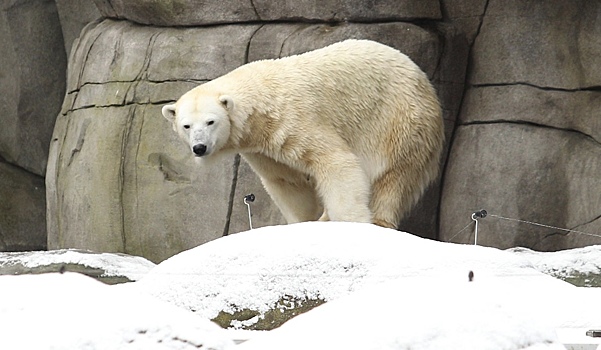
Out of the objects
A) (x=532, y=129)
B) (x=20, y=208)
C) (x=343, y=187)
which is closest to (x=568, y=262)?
(x=343, y=187)

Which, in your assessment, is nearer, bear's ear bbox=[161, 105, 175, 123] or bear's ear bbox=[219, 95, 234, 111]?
bear's ear bbox=[219, 95, 234, 111]

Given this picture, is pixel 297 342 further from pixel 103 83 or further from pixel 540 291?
pixel 103 83

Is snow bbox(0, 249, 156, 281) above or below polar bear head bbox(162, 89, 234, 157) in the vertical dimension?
below

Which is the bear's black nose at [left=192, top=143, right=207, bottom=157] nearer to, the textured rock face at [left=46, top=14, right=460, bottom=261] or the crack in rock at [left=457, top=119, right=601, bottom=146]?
the textured rock face at [left=46, top=14, right=460, bottom=261]

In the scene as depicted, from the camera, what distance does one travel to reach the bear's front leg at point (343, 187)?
6199 mm

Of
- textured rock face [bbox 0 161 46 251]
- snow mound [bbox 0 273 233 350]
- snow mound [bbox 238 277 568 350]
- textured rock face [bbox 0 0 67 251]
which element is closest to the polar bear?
snow mound [bbox 0 273 233 350]

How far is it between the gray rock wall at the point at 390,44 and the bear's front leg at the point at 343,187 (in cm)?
150

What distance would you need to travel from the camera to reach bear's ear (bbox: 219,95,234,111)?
616cm

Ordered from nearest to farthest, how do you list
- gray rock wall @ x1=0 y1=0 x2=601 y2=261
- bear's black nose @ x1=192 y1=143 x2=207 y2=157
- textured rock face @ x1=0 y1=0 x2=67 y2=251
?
bear's black nose @ x1=192 y1=143 x2=207 y2=157 → gray rock wall @ x1=0 y1=0 x2=601 y2=261 → textured rock face @ x1=0 y1=0 x2=67 y2=251

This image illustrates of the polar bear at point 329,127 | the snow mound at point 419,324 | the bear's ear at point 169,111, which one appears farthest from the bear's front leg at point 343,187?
the snow mound at point 419,324

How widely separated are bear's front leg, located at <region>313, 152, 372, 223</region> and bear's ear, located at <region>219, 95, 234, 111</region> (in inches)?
23.6

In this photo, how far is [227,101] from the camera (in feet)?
20.2

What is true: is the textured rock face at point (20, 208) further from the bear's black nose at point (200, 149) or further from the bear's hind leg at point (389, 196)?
the bear's hind leg at point (389, 196)

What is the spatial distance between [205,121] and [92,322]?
3.51 m
